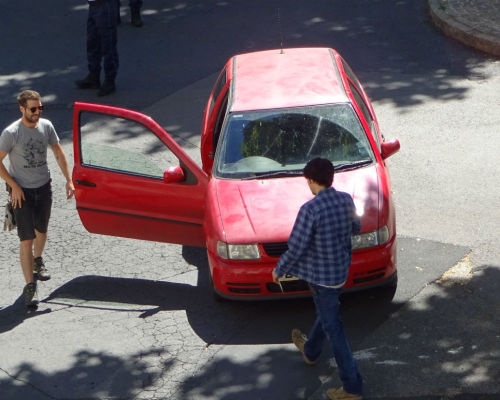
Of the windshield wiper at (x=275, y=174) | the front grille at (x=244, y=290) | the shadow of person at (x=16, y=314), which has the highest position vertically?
the windshield wiper at (x=275, y=174)

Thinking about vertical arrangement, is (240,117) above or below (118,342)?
above

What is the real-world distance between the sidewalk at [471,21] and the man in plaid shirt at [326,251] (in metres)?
8.31

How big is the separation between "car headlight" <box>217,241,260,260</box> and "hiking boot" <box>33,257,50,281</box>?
2.02 meters

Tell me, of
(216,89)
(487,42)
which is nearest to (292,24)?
(487,42)

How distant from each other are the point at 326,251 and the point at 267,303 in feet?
6.49

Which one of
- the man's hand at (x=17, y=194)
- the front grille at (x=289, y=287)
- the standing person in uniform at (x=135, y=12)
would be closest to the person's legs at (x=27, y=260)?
the man's hand at (x=17, y=194)

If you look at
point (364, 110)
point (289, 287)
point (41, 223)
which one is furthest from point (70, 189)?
point (364, 110)

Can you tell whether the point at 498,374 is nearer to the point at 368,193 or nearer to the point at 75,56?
the point at 368,193

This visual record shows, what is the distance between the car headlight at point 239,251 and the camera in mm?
6945

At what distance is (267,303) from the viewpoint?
7.50 meters

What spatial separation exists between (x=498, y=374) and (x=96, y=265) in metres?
3.96

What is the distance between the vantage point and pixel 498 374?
20.1 feet

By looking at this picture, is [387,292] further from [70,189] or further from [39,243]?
Answer: [39,243]

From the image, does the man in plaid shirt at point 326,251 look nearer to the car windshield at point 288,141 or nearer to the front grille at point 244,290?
the front grille at point 244,290
